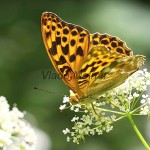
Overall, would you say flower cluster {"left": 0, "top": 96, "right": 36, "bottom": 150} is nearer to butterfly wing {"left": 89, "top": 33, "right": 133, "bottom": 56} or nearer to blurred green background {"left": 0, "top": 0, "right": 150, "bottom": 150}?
butterfly wing {"left": 89, "top": 33, "right": 133, "bottom": 56}

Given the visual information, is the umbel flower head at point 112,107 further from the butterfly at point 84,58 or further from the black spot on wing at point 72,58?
the black spot on wing at point 72,58

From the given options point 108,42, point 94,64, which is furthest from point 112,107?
point 108,42

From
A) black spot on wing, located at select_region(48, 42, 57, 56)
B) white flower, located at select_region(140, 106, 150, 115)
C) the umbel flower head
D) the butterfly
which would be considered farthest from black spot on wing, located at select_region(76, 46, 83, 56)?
white flower, located at select_region(140, 106, 150, 115)

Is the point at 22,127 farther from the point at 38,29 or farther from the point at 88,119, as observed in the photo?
the point at 38,29

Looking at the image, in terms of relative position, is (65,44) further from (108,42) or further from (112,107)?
(112,107)

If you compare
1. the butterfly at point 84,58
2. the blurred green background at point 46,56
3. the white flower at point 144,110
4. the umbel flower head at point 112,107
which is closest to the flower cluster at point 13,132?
the umbel flower head at point 112,107

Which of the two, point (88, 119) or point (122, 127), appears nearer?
point (88, 119)

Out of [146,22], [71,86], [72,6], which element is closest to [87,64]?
[71,86]

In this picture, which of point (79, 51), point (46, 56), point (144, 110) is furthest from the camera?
point (46, 56)
